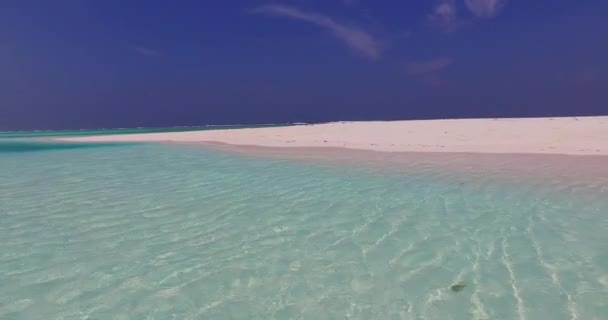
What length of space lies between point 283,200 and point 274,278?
158 inches

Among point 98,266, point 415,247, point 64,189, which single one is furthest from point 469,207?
point 64,189

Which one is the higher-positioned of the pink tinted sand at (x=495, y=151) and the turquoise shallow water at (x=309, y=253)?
the pink tinted sand at (x=495, y=151)

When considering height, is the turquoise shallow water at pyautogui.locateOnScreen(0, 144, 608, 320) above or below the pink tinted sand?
below

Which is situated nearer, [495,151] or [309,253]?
[309,253]

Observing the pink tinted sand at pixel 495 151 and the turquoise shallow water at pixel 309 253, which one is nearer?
the turquoise shallow water at pixel 309 253

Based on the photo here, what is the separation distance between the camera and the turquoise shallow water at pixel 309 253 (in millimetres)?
3709

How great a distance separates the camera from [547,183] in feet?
31.8

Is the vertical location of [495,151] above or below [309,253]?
above

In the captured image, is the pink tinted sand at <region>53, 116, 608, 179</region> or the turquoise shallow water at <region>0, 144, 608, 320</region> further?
the pink tinted sand at <region>53, 116, 608, 179</region>

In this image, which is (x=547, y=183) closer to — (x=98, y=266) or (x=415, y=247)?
(x=415, y=247)

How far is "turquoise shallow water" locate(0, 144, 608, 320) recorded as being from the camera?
3.71 meters

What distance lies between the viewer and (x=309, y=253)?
5066mm

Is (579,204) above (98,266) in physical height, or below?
above

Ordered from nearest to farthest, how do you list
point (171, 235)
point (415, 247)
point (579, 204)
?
point (415, 247) → point (171, 235) → point (579, 204)
